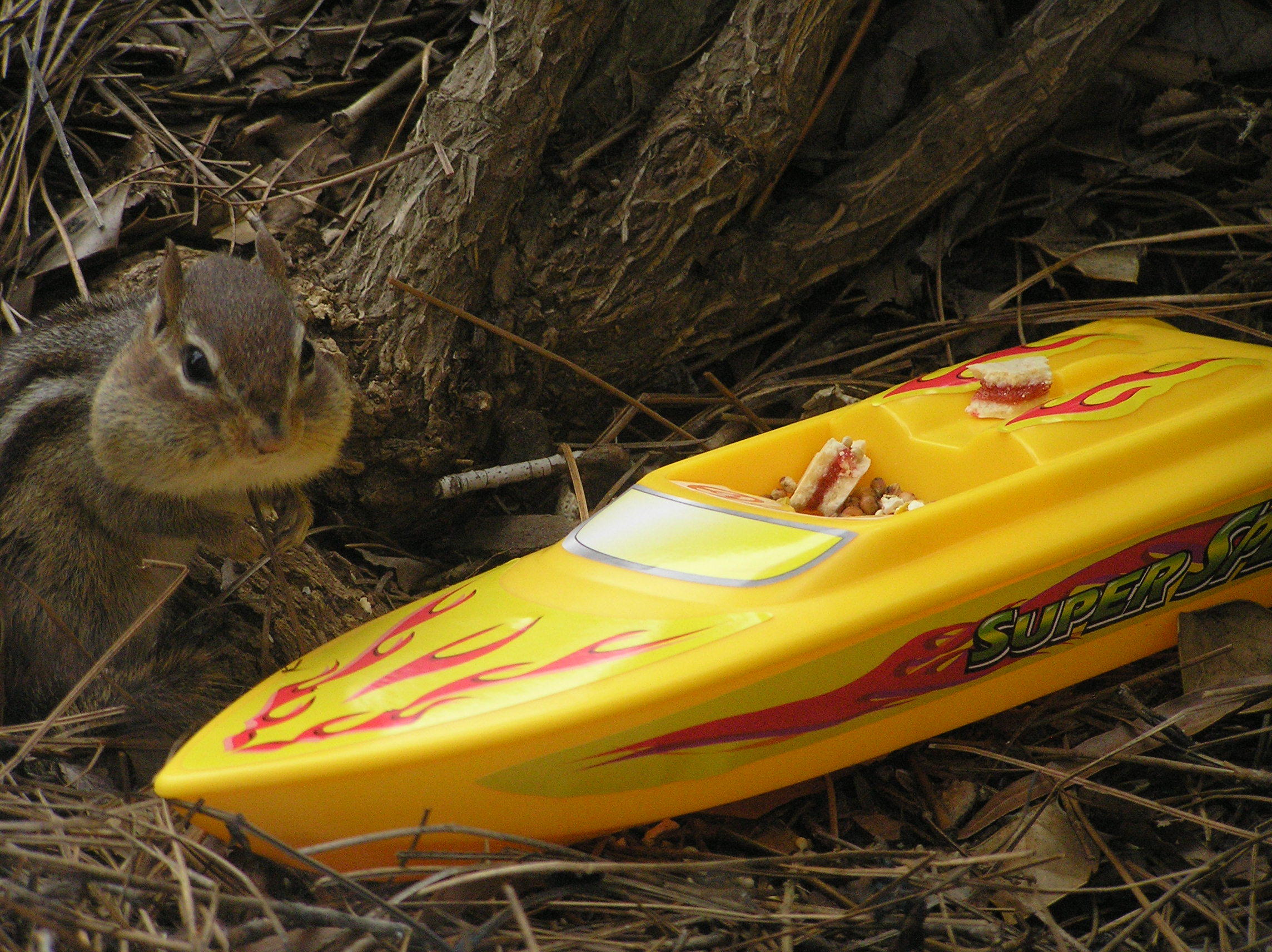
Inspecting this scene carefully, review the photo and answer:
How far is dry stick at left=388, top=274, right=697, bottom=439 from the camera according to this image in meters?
2.22

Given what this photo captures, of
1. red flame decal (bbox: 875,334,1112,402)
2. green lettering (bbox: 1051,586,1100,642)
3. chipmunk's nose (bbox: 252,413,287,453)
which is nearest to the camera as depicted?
chipmunk's nose (bbox: 252,413,287,453)

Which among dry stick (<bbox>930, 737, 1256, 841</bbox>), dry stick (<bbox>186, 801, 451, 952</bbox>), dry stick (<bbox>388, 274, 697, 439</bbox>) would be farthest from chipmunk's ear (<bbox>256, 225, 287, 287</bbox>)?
dry stick (<bbox>930, 737, 1256, 841</bbox>)

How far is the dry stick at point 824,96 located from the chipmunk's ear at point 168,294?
1.41m

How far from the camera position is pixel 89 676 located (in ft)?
5.67

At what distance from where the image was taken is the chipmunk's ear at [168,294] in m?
1.70

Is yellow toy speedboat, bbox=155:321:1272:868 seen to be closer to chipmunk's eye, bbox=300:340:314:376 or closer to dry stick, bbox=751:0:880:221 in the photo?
chipmunk's eye, bbox=300:340:314:376

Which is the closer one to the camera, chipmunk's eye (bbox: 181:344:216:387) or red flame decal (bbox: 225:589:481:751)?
red flame decal (bbox: 225:589:481:751)

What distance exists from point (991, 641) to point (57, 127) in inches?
97.3

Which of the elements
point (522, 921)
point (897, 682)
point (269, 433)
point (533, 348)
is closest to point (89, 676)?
point (269, 433)

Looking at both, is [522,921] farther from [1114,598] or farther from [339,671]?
[1114,598]

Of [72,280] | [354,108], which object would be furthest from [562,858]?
[354,108]

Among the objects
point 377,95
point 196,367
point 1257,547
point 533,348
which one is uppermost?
point 377,95

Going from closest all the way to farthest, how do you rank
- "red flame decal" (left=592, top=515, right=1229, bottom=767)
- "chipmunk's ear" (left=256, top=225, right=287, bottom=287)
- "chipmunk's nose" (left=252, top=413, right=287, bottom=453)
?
"red flame decal" (left=592, top=515, right=1229, bottom=767) → "chipmunk's nose" (left=252, top=413, right=287, bottom=453) → "chipmunk's ear" (left=256, top=225, right=287, bottom=287)

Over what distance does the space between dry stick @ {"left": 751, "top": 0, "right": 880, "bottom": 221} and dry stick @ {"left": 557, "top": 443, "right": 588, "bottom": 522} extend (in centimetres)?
78
